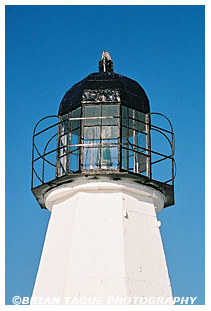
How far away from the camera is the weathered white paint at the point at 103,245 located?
33.1ft

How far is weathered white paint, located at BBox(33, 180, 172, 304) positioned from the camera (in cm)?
1010

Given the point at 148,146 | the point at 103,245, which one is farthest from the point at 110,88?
the point at 103,245

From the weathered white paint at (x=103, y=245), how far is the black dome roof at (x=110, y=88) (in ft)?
5.61

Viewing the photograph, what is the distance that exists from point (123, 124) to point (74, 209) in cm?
220

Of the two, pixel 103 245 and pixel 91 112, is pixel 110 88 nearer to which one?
pixel 91 112

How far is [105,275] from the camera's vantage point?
1009cm

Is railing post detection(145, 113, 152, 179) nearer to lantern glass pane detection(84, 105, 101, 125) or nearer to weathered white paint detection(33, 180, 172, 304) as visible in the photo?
weathered white paint detection(33, 180, 172, 304)

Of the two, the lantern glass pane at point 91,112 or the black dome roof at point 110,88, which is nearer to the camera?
the lantern glass pane at point 91,112

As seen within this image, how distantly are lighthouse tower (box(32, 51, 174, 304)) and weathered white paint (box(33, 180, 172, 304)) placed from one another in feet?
0.06

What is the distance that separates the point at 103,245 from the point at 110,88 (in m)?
3.13

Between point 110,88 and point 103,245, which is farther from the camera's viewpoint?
point 110,88

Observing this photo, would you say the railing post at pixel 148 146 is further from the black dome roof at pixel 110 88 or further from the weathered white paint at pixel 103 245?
the weathered white paint at pixel 103 245

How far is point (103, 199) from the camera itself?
1081 centimetres

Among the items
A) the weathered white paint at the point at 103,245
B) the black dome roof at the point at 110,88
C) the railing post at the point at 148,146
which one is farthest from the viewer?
the black dome roof at the point at 110,88
